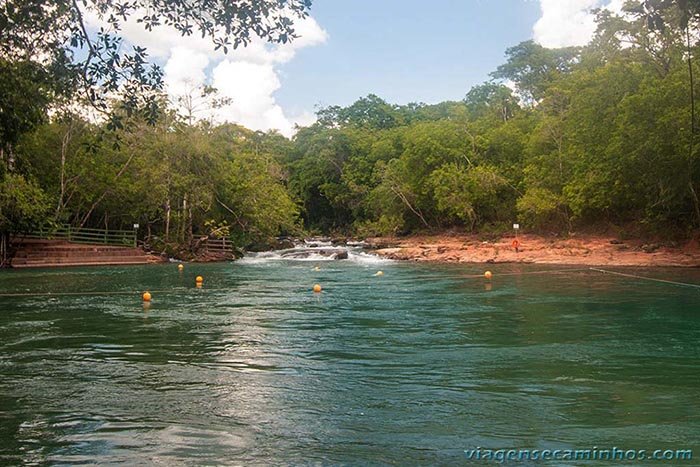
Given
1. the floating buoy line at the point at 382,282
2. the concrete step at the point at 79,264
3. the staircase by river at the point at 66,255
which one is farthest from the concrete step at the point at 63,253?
the floating buoy line at the point at 382,282

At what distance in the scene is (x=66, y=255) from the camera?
102 ft

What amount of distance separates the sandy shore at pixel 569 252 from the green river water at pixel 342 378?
10.9 m

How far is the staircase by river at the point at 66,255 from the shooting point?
3012cm

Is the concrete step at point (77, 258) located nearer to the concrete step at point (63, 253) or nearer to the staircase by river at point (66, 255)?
the staircase by river at point (66, 255)

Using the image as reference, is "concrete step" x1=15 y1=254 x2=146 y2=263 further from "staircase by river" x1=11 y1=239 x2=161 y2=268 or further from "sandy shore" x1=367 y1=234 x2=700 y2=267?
"sandy shore" x1=367 y1=234 x2=700 y2=267

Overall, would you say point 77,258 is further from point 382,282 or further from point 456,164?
point 456,164

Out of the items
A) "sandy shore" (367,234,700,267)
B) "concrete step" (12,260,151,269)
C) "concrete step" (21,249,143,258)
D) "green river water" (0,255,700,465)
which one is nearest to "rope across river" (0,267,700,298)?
"green river water" (0,255,700,465)

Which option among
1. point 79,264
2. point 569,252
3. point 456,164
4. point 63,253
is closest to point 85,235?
point 63,253

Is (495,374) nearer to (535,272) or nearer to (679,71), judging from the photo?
(535,272)

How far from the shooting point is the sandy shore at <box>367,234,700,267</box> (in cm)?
2714

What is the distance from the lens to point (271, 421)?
6.34m

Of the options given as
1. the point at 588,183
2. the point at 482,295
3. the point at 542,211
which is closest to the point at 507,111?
the point at 542,211

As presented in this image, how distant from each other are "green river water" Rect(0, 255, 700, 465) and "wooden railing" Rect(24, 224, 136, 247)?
1742cm

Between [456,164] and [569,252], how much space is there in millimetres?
16449
